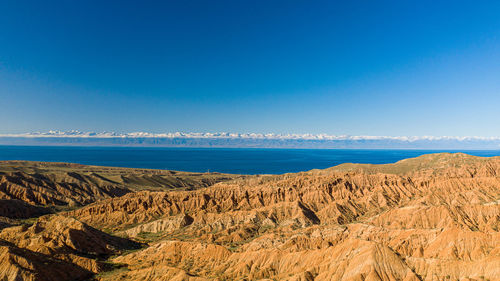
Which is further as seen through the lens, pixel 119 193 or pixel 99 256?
pixel 119 193

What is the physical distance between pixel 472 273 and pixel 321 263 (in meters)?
21.7

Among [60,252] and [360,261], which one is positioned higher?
[360,261]

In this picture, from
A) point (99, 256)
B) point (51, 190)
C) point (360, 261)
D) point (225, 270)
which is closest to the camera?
point (360, 261)

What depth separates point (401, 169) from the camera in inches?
7249

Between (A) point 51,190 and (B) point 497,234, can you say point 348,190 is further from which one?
(A) point 51,190

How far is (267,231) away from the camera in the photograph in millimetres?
91250

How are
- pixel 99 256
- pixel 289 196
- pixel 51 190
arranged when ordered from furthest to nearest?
pixel 51 190 < pixel 289 196 < pixel 99 256

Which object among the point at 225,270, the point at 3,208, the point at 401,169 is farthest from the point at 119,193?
the point at 401,169

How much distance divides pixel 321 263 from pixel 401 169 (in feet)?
493

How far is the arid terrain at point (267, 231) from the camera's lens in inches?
2064

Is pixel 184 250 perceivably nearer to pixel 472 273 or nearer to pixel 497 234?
pixel 472 273

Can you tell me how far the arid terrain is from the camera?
52438mm

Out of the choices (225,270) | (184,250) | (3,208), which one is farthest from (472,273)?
(3,208)

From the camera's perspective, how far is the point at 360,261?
5034 centimetres
